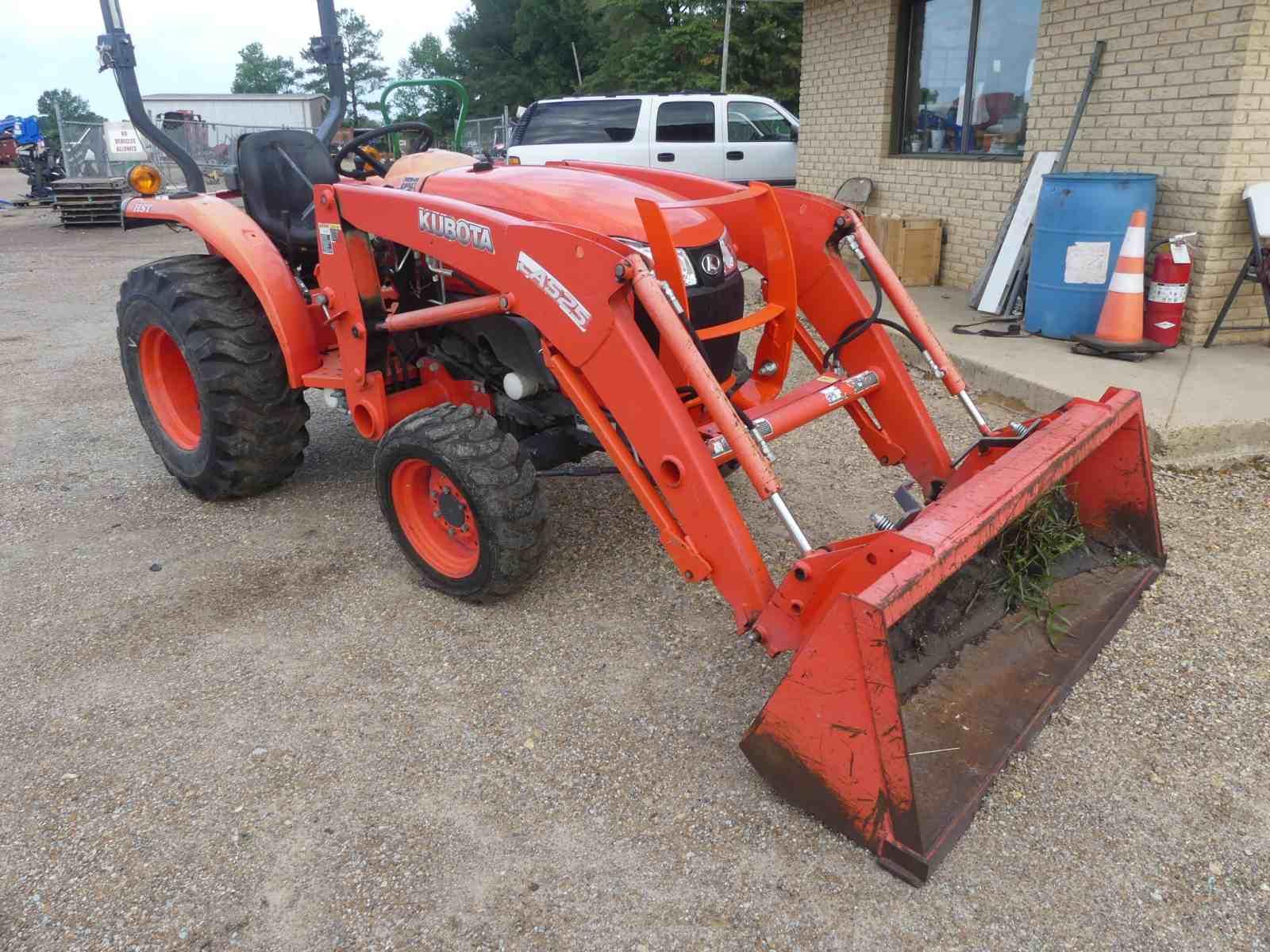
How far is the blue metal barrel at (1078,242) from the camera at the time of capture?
5.84 meters

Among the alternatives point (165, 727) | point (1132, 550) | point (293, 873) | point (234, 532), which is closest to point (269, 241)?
point (234, 532)

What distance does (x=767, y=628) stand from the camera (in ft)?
8.07

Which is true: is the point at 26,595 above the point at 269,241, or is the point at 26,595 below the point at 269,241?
below

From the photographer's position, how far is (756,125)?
12008 millimetres

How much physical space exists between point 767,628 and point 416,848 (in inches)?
40.1

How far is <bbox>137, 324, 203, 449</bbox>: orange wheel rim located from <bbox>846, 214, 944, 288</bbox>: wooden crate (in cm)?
544

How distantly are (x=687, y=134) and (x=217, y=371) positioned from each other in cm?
910

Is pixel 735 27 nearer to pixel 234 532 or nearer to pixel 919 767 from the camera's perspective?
pixel 234 532

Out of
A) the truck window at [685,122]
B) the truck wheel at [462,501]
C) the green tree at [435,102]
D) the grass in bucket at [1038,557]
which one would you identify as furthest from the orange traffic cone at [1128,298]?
the green tree at [435,102]

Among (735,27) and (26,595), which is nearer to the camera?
(26,595)

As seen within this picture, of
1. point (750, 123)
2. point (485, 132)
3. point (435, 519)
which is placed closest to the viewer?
point (435, 519)

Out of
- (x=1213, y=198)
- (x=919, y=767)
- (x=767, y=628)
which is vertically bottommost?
(x=919, y=767)

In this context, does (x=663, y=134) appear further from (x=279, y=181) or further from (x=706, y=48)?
(x=706, y=48)

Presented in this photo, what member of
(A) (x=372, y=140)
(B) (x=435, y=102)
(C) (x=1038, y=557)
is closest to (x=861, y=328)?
(C) (x=1038, y=557)
